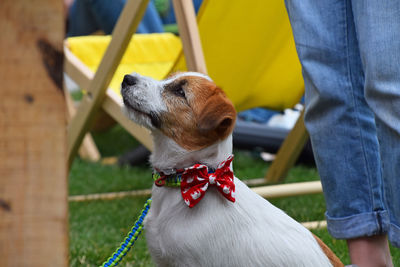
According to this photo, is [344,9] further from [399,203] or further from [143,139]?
[143,139]

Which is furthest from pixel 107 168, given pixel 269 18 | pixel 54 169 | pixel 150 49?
pixel 54 169

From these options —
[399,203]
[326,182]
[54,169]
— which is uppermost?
[54,169]

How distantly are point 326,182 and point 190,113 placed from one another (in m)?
0.50

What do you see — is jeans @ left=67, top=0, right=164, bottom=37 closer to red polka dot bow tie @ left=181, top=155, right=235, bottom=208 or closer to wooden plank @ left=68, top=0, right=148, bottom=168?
wooden plank @ left=68, top=0, right=148, bottom=168

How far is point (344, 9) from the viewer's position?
1.69m

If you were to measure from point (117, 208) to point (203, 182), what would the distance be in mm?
1749

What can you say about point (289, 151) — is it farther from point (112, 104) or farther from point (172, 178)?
point (172, 178)

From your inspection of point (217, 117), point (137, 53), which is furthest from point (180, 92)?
point (137, 53)

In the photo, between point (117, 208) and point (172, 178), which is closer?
point (172, 178)

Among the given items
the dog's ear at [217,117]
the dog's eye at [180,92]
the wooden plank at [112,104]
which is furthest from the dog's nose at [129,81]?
the wooden plank at [112,104]

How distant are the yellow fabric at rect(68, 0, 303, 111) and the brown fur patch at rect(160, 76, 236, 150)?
3.68 feet

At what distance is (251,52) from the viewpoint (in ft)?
9.65

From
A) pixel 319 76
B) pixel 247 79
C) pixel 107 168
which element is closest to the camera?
pixel 319 76

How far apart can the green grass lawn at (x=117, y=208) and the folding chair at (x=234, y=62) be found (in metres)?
0.30
